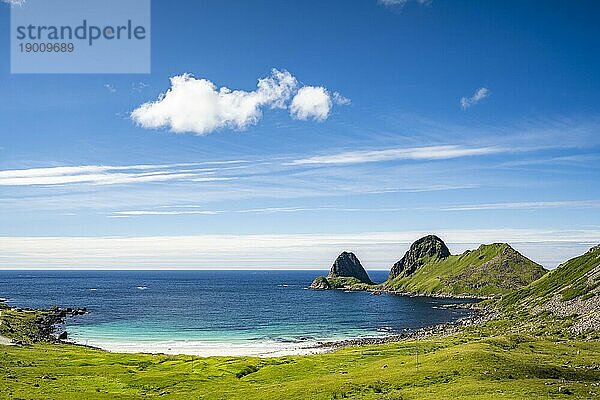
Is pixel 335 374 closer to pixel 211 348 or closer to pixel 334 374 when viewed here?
pixel 334 374

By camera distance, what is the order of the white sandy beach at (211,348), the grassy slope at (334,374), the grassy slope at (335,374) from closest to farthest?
the grassy slope at (334,374) < the grassy slope at (335,374) < the white sandy beach at (211,348)

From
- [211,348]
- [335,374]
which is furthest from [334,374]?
[211,348]

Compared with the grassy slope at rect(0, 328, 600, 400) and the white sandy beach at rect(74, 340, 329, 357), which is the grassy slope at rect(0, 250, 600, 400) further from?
the white sandy beach at rect(74, 340, 329, 357)

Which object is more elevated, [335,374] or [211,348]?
[335,374]

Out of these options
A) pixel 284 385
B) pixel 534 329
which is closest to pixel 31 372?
pixel 284 385

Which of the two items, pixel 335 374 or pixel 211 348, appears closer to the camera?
pixel 335 374

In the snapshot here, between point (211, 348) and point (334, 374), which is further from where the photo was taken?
point (211, 348)

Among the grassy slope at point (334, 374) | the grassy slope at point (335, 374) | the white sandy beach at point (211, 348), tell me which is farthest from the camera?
the white sandy beach at point (211, 348)

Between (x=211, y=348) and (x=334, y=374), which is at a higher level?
(x=334, y=374)

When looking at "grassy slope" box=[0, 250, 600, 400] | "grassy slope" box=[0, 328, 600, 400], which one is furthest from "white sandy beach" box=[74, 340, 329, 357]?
"grassy slope" box=[0, 328, 600, 400]

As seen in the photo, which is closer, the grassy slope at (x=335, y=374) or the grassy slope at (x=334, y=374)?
the grassy slope at (x=334, y=374)

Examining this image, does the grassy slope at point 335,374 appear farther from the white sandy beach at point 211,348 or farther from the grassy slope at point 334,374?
the white sandy beach at point 211,348

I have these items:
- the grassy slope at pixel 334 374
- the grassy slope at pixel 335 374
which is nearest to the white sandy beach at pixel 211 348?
the grassy slope at pixel 334 374

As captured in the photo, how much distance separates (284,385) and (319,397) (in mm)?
13323
